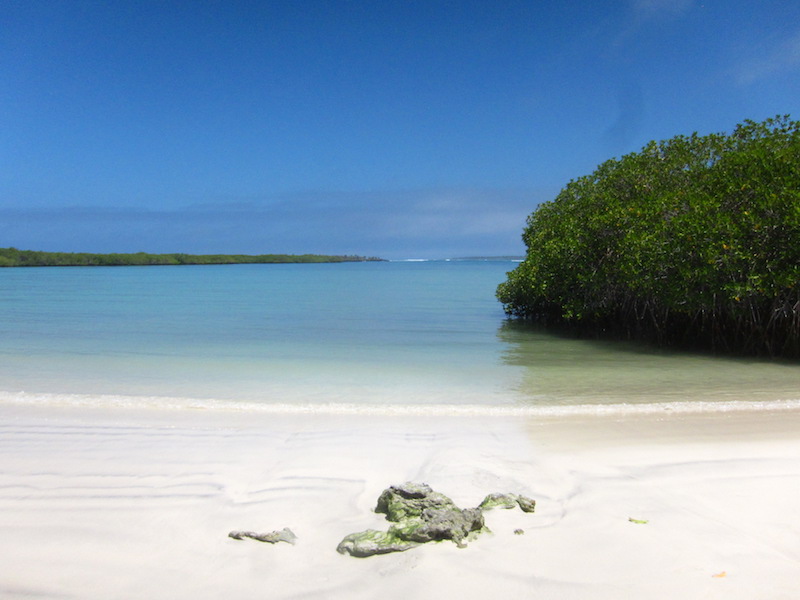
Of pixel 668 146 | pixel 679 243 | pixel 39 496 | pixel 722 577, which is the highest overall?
pixel 668 146

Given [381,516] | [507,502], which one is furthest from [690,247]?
[381,516]

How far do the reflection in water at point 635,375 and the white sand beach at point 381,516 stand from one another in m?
1.88

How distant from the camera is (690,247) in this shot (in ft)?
37.3

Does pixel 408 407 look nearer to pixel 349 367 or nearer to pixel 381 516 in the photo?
pixel 349 367

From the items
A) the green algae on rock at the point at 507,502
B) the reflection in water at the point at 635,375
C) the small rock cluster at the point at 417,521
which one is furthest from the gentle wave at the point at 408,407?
the small rock cluster at the point at 417,521

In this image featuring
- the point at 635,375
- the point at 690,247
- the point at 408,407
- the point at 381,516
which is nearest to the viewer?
the point at 381,516

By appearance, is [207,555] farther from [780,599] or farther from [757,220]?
[757,220]

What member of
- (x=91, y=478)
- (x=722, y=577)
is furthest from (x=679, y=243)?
(x=91, y=478)

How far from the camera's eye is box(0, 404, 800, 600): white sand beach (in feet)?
9.14

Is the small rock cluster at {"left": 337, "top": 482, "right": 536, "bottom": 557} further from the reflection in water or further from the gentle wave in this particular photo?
the reflection in water

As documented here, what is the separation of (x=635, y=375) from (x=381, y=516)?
757 cm

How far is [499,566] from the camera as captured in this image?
2896 millimetres

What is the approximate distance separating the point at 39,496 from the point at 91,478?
16.3 inches

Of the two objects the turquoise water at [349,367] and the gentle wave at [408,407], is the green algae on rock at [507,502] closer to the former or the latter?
the gentle wave at [408,407]
